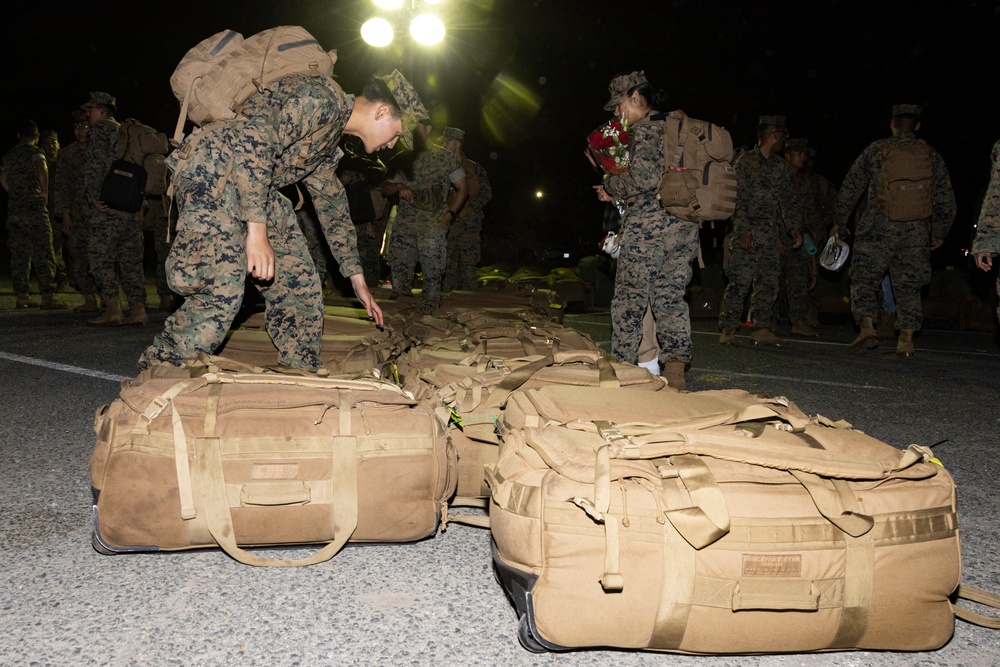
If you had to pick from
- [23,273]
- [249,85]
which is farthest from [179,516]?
[23,273]

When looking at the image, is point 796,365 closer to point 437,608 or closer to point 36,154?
point 437,608

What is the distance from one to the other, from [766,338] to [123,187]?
6.41 metres

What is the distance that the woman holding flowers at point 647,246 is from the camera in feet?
14.0

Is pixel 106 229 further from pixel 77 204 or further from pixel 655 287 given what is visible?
pixel 655 287

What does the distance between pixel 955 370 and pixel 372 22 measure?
7297mm

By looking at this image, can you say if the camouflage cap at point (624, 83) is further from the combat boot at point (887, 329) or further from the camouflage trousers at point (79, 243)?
the camouflage trousers at point (79, 243)

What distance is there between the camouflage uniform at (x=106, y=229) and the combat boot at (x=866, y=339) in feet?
24.6

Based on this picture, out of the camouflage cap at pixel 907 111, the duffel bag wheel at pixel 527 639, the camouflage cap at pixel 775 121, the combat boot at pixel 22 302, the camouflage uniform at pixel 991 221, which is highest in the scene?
the camouflage cap at pixel 907 111

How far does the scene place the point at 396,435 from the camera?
1.85 m

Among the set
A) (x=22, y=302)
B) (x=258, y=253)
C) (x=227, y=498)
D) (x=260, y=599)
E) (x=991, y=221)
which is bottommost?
(x=22, y=302)

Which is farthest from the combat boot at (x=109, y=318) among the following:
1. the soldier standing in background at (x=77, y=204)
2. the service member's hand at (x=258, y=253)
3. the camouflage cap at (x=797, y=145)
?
the camouflage cap at (x=797, y=145)

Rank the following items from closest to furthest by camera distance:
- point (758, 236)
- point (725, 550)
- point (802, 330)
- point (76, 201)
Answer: point (725, 550) < point (758, 236) < point (802, 330) < point (76, 201)

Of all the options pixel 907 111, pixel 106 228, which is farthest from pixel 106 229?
pixel 907 111

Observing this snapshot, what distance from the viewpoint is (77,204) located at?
8320 mm
